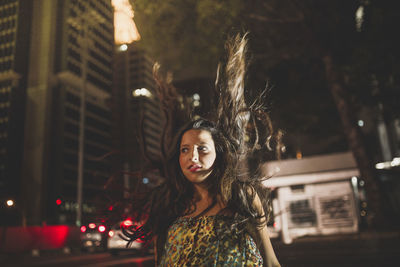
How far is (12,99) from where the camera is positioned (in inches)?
84.5

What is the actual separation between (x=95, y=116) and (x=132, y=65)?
600 mm

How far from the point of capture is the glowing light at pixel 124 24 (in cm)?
272

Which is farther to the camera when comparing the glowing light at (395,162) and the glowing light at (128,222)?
the glowing light at (395,162)

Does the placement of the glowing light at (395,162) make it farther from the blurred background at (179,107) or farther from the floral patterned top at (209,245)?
the floral patterned top at (209,245)

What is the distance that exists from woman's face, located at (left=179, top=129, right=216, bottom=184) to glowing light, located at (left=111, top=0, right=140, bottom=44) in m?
1.14

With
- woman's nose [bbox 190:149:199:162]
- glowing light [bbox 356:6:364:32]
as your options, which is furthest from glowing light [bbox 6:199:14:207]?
glowing light [bbox 356:6:364:32]

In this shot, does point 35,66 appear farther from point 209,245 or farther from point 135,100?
point 209,245

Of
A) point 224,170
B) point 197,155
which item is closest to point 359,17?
point 224,170

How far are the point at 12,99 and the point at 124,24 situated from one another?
1109 mm

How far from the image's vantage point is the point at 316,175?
13273mm

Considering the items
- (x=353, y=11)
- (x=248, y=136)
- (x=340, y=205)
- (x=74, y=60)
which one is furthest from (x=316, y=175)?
(x=74, y=60)

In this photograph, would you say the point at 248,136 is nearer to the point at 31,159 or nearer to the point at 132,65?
the point at 132,65

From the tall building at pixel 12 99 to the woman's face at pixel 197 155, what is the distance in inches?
41.5

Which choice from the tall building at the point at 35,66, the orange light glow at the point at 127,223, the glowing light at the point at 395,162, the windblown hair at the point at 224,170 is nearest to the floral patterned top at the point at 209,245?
the windblown hair at the point at 224,170
